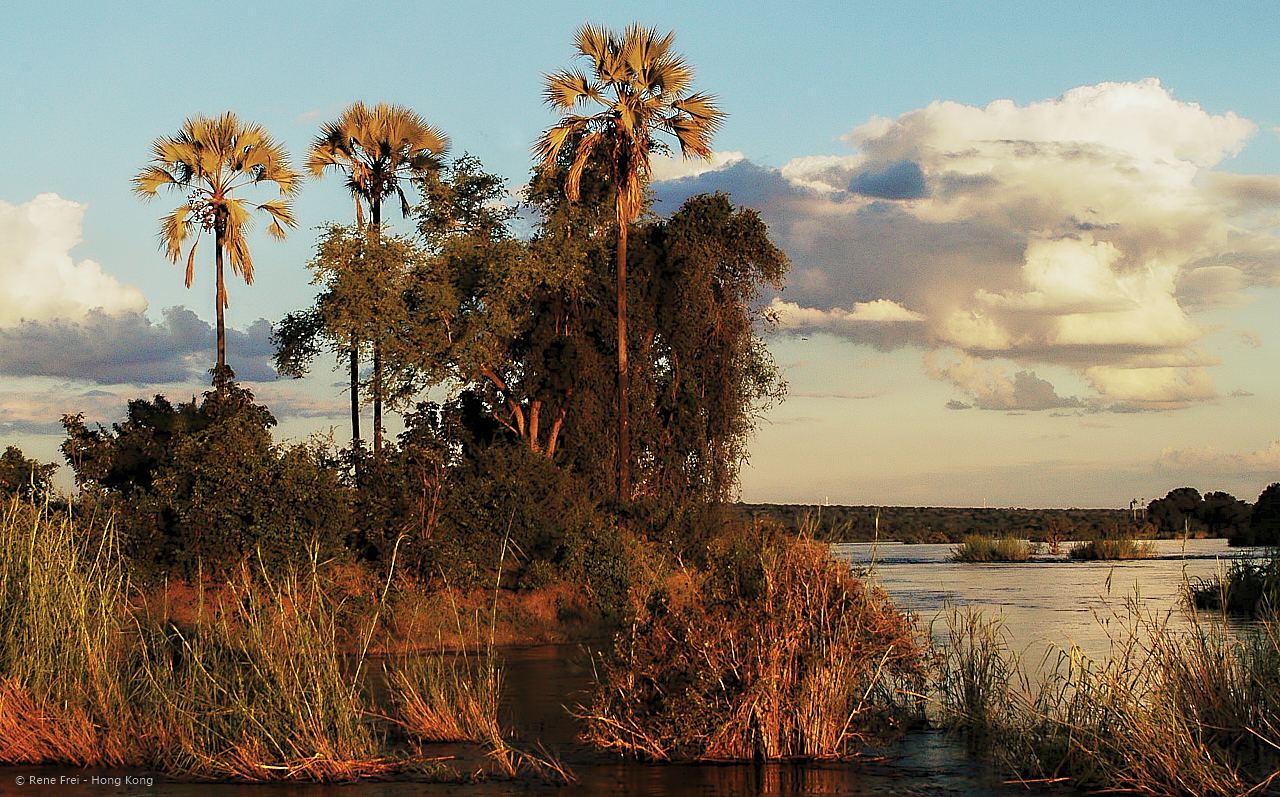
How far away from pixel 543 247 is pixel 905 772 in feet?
82.6

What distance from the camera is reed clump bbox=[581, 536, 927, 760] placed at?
11.8 metres

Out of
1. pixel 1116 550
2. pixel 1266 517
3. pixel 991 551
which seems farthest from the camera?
pixel 991 551

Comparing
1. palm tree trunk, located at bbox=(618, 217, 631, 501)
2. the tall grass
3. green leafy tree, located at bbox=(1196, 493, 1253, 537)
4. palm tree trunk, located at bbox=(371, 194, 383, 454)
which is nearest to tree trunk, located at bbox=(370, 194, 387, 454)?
palm tree trunk, located at bbox=(371, 194, 383, 454)

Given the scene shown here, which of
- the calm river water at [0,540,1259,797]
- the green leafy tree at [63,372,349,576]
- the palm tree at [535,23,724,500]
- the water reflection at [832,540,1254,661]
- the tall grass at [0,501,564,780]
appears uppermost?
the palm tree at [535,23,724,500]

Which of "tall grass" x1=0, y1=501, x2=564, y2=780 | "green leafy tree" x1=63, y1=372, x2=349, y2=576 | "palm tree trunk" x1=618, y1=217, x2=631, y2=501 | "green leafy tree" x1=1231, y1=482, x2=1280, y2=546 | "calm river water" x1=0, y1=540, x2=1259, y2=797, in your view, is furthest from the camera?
"green leafy tree" x1=1231, y1=482, x2=1280, y2=546

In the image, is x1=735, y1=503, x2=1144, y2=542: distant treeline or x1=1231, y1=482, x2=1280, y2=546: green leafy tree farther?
x1=735, y1=503, x2=1144, y2=542: distant treeline

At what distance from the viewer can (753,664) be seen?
11.9 metres

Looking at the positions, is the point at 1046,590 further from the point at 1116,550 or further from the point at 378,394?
the point at 1116,550

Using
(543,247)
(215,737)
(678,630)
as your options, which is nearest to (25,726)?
(215,737)

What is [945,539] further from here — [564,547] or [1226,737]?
[1226,737]

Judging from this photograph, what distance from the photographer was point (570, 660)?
22625 millimetres

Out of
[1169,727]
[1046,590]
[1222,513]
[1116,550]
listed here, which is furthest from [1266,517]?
[1222,513]

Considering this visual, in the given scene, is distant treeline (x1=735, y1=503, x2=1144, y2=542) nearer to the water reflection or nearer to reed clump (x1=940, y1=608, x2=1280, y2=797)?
the water reflection

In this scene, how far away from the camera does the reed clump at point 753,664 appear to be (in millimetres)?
11836
